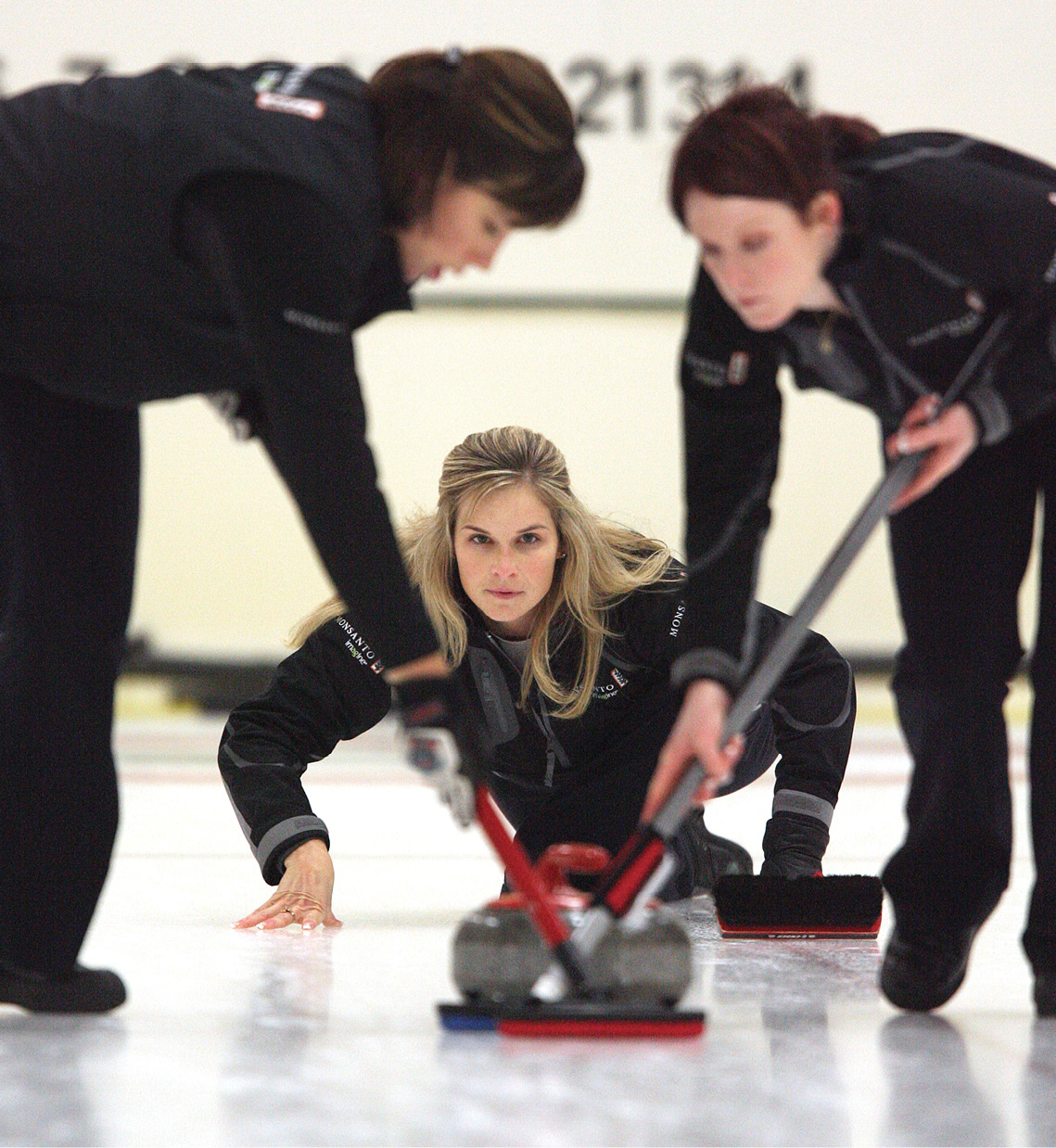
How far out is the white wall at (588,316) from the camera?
6.47 meters

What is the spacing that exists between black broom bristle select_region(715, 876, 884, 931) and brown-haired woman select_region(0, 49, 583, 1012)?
90 centimetres

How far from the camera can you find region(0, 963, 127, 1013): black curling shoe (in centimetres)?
168

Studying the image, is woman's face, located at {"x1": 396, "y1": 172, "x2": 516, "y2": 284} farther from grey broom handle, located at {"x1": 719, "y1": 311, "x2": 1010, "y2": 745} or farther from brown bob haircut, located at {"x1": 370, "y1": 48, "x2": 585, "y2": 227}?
grey broom handle, located at {"x1": 719, "y1": 311, "x2": 1010, "y2": 745}

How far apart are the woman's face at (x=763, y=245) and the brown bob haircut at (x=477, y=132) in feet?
0.48

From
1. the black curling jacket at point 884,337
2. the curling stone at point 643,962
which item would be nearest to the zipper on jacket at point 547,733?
the black curling jacket at point 884,337

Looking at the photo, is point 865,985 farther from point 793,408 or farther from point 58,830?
point 793,408

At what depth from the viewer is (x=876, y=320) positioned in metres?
1.60

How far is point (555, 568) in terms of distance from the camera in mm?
2473

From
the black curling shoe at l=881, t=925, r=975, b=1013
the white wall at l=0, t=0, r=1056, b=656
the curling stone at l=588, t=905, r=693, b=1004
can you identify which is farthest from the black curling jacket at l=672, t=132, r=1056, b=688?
the white wall at l=0, t=0, r=1056, b=656

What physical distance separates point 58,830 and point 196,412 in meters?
5.16

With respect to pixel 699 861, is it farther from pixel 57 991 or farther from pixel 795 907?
pixel 57 991

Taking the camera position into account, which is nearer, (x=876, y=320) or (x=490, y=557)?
(x=876, y=320)

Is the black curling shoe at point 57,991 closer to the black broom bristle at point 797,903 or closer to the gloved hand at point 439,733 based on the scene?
the gloved hand at point 439,733

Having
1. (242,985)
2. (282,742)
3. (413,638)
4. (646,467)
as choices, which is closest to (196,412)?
(646,467)
